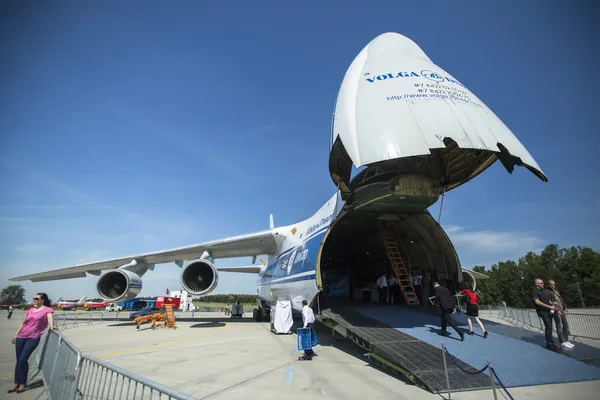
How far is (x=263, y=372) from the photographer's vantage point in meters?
5.77

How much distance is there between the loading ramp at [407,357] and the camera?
183 inches

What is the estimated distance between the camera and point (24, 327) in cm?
511

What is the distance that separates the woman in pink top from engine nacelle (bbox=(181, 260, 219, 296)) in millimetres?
6771

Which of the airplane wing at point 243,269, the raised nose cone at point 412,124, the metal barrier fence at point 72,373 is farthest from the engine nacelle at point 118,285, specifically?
the raised nose cone at point 412,124

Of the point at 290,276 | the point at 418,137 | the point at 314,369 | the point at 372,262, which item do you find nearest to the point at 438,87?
the point at 418,137

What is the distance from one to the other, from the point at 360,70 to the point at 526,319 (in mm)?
12004

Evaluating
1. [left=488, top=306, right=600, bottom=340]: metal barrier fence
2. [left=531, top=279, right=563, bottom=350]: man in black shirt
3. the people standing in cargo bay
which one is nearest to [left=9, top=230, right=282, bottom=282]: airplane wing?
[left=531, top=279, right=563, bottom=350]: man in black shirt

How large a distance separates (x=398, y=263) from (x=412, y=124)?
5.78 m

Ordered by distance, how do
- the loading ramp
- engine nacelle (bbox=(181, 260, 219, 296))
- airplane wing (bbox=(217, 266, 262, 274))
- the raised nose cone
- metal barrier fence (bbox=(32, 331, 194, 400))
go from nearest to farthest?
1. metal barrier fence (bbox=(32, 331, 194, 400))
2. the loading ramp
3. the raised nose cone
4. engine nacelle (bbox=(181, 260, 219, 296))
5. airplane wing (bbox=(217, 266, 262, 274))

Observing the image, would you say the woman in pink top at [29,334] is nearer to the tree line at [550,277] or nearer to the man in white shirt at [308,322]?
the man in white shirt at [308,322]

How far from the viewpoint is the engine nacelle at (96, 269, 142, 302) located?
1305cm

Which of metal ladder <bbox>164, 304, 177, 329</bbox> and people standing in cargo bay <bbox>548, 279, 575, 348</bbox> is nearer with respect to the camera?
people standing in cargo bay <bbox>548, 279, 575, 348</bbox>

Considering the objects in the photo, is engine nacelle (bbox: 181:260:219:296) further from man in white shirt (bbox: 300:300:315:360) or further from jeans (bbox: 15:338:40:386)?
jeans (bbox: 15:338:40:386)

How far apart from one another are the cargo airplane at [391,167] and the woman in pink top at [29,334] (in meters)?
5.34
